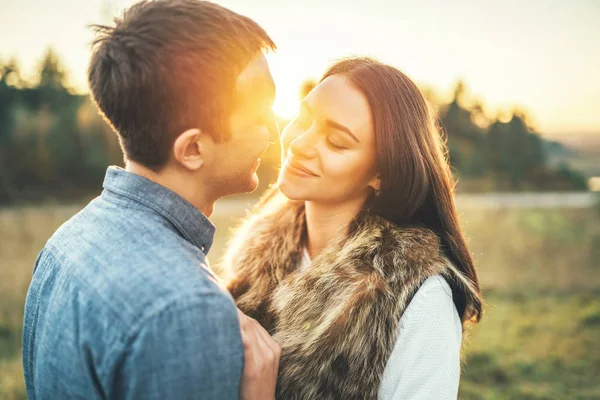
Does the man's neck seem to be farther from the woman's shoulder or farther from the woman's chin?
A: the woman's shoulder

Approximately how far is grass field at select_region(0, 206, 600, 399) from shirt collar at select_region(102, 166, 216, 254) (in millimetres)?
1680

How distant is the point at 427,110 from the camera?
2.17m

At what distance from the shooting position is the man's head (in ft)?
4.56

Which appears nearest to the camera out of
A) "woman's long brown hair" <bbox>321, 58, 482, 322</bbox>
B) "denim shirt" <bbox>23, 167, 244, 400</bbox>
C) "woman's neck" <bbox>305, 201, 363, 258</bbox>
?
"denim shirt" <bbox>23, 167, 244, 400</bbox>

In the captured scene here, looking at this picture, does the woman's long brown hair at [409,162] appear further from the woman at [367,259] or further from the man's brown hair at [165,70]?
the man's brown hair at [165,70]

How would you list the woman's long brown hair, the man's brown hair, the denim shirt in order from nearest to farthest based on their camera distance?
the denim shirt
the man's brown hair
the woman's long brown hair

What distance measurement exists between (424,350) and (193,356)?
35.6 inches

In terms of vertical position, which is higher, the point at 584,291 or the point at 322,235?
the point at 322,235

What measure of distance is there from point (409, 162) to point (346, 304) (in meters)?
0.69

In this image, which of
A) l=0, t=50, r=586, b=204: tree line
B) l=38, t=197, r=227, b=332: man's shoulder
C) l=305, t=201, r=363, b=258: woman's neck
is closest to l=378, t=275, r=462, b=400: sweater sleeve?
l=305, t=201, r=363, b=258: woman's neck

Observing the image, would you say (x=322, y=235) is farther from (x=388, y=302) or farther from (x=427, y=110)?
(x=427, y=110)

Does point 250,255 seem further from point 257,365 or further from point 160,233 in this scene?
point 160,233

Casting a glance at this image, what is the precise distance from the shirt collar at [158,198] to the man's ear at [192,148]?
11 cm

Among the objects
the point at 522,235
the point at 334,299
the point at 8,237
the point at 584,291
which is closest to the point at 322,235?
the point at 334,299
